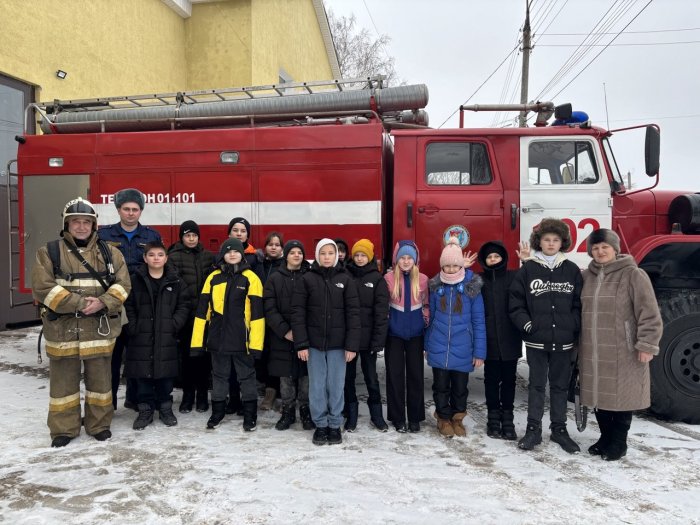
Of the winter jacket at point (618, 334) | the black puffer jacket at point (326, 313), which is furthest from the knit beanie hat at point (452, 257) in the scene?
the winter jacket at point (618, 334)

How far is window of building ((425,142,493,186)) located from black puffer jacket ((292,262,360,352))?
1.67 meters

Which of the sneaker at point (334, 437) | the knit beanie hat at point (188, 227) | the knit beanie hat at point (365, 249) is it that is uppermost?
the knit beanie hat at point (188, 227)

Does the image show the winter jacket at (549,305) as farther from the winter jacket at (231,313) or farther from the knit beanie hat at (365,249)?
the winter jacket at (231,313)

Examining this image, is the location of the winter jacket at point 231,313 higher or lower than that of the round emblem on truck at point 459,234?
lower

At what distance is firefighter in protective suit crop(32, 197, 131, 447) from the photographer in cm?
370

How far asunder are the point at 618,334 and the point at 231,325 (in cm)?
315

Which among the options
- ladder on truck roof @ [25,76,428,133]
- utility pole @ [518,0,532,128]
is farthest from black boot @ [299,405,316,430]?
utility pole @ [518,0,532,128]

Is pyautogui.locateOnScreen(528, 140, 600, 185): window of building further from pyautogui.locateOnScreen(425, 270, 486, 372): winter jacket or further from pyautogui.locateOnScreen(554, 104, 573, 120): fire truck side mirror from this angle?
pyautogui.locateOnScreen(425, 270, 486, 372): winter jacket

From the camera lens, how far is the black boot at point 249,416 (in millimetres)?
4125

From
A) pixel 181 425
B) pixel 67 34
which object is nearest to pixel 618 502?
pixel 181 425

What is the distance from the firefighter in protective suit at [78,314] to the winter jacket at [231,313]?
67 centimetres

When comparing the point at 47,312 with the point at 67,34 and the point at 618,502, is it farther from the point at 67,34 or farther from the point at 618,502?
the point at 67,34

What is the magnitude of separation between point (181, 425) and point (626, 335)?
12.6ft

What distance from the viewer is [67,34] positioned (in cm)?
951
